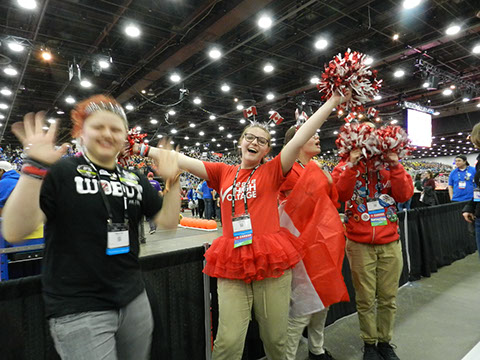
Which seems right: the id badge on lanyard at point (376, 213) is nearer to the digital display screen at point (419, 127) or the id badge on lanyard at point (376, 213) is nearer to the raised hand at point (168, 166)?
the raised hand at point (168, 166)

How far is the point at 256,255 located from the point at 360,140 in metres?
1.04

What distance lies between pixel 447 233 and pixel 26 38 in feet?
30.3

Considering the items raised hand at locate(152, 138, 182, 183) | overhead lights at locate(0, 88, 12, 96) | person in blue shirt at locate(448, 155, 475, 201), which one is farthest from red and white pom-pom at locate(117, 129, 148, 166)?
overhead lights at locate(0, 88, 12, 96)

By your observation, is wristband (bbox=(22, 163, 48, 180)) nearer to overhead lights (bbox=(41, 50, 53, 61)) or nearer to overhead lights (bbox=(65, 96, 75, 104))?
overhead lights (bbox=(41, 50, 53, 61))

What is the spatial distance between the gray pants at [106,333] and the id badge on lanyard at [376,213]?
1598 millimetres

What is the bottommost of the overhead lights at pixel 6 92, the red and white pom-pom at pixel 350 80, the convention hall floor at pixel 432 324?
the convention hall floor at pixel 432 324

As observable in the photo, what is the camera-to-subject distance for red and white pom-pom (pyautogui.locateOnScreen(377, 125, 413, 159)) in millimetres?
1937

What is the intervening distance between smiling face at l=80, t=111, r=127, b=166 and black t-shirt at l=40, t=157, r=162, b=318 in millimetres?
59

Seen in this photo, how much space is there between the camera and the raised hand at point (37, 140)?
2.97ft

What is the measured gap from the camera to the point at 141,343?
44.0 inches

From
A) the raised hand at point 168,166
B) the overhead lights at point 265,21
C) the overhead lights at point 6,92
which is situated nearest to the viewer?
the raised hand at point 168,166

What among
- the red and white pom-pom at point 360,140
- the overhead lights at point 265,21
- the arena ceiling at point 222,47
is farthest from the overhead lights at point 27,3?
the red and white pom-pom at point 360,140

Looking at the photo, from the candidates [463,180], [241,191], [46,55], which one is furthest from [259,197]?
[46,55]

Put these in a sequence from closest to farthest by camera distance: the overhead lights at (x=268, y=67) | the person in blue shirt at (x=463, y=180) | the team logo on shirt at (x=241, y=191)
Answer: the team logo on shirt at (x=241, y=191) → the person in blue shirt at (x=463, y=180) → the overhead lights at (x=268, y=67)
